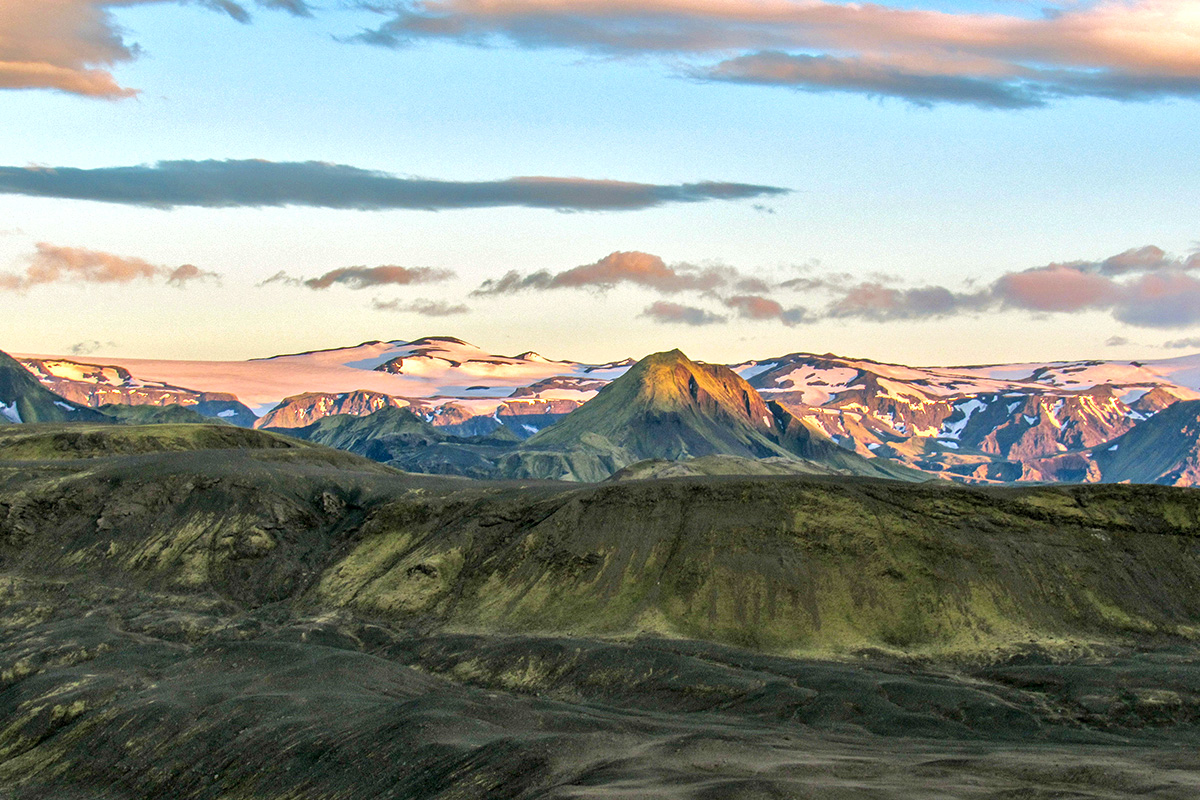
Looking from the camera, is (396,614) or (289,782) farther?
(396,614)

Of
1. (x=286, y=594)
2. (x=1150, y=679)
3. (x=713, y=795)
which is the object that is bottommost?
(x=286, y=594)

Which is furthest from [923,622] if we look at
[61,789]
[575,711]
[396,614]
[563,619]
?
[61,789]

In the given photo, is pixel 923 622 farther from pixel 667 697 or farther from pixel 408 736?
pixel 408 736

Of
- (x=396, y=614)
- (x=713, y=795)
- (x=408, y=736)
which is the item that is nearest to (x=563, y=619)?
(x=396, y=614)

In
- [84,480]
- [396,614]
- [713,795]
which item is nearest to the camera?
[713,795]

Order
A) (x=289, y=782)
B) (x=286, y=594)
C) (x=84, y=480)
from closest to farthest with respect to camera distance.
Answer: (x=289, y=782)
(x=286, y=594)
(x=84, y=480)

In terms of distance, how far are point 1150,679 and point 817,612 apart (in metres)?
32.7

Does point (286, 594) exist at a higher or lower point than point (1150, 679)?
lower

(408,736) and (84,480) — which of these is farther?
(84,480)

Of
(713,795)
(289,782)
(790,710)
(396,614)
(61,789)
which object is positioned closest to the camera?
(713,795)

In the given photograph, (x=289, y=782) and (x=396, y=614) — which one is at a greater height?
(x=289, y=782)

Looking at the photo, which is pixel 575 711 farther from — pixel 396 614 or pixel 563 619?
pixel 396 614

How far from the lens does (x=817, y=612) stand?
126 metres

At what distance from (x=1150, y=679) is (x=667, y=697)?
3676 centimetres
